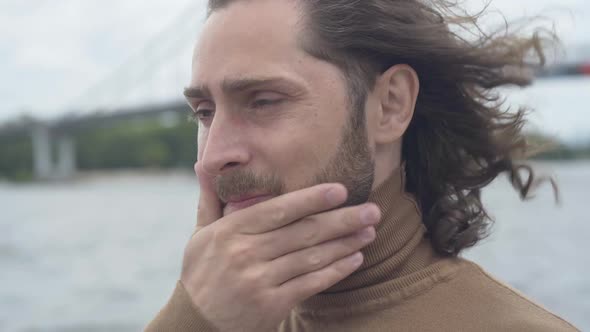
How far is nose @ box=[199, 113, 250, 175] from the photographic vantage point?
1.98m

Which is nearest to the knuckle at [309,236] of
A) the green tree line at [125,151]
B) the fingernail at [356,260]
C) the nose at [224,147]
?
the fingernail at [356,260]

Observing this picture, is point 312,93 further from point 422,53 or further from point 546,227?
point 546,227

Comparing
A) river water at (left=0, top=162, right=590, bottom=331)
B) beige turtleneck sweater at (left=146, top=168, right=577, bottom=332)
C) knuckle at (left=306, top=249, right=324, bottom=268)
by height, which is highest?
knuckle at (left=306, top=249, right=324, bottom=268)

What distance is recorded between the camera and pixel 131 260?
15.0m

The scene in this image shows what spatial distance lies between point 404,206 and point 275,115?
0.51m

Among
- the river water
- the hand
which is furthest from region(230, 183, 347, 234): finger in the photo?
the river water

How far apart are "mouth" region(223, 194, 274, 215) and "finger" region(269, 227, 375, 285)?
0.22 meters

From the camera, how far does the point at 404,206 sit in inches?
86.8

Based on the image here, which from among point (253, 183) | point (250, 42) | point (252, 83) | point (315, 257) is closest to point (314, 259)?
point (315, 257)

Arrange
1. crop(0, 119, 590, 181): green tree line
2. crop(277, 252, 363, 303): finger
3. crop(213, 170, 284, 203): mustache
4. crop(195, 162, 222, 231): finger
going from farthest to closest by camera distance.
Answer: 1. crop(0, 119, 590, 181): green tree line
2. crop(195, 162, 222, 231): finger
3. crop(213, 170, 284, 203): mustache
4. crop(277, 252, 363, 303): finger

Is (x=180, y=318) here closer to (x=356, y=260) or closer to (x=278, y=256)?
(x=278, y=256)

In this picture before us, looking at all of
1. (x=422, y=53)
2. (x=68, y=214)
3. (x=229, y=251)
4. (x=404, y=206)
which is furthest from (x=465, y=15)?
(x=68, y=214)

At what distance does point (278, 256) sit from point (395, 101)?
70 cm

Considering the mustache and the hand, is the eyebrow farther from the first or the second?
the hand
